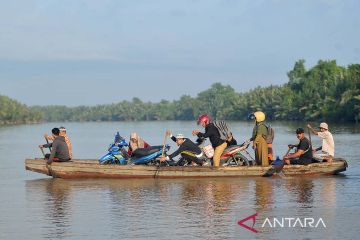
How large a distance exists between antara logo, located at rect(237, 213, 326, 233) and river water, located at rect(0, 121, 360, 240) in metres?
0.02

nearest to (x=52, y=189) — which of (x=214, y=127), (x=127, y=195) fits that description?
(x=127, y=195)

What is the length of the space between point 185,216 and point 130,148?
6496 millimetres

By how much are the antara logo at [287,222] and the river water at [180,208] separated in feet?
0.05

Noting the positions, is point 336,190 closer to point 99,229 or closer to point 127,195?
point 127,195

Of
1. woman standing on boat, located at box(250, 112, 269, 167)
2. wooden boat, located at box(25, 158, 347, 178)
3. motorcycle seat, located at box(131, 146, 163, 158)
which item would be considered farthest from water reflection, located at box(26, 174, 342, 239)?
motorcycle seat, located at box(131, 146, 163, 158)

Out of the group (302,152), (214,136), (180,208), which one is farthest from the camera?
(302,152)

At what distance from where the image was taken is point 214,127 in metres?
18.4

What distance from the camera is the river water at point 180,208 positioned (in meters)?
11.7

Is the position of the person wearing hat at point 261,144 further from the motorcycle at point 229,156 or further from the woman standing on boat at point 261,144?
the motorcycle at point 229,156

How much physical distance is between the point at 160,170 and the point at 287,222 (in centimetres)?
657

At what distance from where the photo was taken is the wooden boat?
59.4 ft

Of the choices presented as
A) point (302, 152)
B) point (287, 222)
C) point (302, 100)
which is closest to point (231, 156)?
point (302, 152)

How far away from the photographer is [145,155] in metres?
18.8

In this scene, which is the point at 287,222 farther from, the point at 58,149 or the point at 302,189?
the point at 58,149
